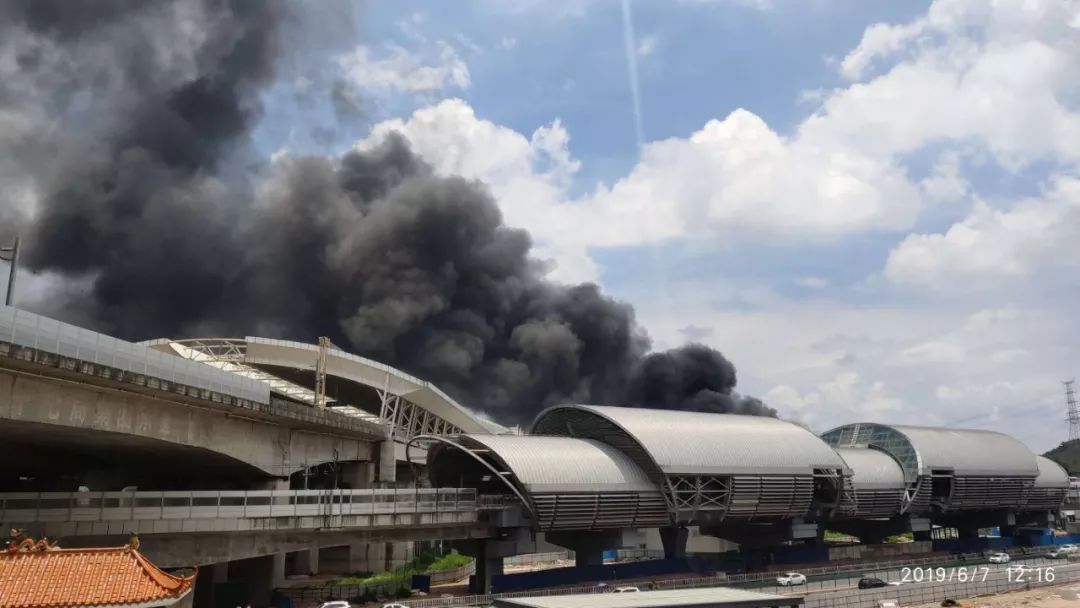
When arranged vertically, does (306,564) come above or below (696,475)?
below

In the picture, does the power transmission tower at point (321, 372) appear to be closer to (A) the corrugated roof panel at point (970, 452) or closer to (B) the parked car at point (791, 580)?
(B) the parked car at point (791, 580)

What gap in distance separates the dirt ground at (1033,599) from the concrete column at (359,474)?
1488 inches

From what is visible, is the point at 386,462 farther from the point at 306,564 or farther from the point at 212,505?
the point at 212,505

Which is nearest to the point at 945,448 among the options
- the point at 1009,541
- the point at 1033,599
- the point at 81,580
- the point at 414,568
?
the point at 1009,541

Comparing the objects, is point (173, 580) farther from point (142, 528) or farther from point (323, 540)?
point (323, 540)

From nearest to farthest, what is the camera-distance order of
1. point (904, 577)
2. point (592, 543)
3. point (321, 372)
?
point (592, 543)
point (904, 577)
point (321, 372)

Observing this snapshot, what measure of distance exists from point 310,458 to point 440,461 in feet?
35.2

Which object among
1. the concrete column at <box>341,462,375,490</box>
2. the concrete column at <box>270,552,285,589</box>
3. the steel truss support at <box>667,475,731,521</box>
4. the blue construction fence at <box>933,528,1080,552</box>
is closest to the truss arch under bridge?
the steel truss support at <box>667,475,731,521</box>

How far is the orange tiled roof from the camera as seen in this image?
21125mm

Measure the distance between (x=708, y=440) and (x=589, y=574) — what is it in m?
13.4

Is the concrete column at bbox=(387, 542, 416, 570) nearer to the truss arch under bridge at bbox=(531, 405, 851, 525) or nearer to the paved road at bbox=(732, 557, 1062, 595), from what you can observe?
the truss arch under bridge at bbox=(531, 405, 851, 525)

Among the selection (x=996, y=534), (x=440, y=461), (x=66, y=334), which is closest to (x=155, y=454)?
(x=66, y=334)

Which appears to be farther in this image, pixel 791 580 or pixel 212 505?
pixel 791 580

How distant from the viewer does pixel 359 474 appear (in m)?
62.5
